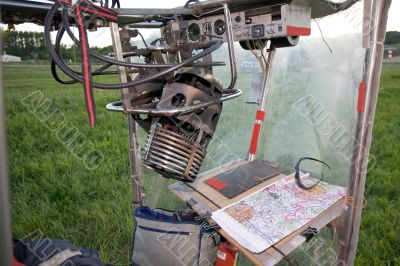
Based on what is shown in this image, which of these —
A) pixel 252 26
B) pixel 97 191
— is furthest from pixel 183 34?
pixel 97 191

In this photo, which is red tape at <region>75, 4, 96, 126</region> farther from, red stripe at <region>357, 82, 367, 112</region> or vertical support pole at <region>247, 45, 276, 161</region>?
vertical support pole at <region>247, 45, 276, 161</region>

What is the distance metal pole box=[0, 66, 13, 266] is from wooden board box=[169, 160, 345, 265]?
715 mm

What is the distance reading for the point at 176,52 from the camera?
3.78ft

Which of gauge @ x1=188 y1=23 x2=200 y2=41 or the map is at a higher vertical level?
gauge @ x1=188 y1=23 x2=200 y2=41

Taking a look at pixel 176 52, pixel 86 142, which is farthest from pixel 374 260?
pixel 86 142

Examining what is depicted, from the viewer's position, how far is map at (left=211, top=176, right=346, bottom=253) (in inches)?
41.7

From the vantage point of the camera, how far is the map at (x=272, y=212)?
106cm

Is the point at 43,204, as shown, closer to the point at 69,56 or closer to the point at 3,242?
the point at 69,56

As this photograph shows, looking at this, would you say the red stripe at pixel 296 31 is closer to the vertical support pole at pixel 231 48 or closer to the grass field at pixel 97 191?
the vertical support pole at pixel 231 48

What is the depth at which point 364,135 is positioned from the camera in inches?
46.3

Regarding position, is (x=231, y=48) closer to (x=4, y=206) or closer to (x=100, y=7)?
(x=100, y=7)

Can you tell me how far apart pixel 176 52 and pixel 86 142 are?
299cm

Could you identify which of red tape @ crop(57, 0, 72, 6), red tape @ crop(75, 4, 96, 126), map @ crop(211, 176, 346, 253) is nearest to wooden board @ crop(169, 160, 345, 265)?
map @ crop(211, 176, 346, 253)

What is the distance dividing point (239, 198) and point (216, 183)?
0.17 metres
